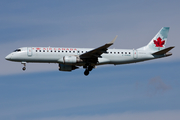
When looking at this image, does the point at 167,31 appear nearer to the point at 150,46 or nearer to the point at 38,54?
the point at 150,46

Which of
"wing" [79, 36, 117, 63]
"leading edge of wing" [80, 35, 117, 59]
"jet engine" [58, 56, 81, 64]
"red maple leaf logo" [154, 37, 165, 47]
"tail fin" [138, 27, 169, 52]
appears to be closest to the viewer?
"leading edge of wing" [80, 35, 117, 59]

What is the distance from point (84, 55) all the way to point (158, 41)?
48.7 feet

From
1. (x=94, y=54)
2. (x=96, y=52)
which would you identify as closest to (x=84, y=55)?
(x=94, y=54)

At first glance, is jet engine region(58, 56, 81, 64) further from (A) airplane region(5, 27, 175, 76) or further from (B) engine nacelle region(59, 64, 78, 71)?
(B) engine nacelle region(59, 64, 78, 71)

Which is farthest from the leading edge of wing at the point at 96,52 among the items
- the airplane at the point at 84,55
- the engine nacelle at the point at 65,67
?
the engine nacelle at the point at 65,67

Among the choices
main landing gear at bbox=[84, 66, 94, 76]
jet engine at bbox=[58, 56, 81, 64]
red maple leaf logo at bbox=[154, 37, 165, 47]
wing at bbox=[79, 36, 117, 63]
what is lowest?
main landing gear at bbox=[84, 66, 94, 76]

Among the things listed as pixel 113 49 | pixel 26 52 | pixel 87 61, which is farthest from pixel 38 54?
pixel 113 49

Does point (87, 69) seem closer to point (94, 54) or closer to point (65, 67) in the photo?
point (65, 67)

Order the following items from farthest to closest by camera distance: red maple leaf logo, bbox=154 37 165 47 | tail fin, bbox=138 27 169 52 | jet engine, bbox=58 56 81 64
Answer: red maple leaf logo, bbox=154 37 165 47, tail fin, bbox=138 27 169 52, jet engine, bbox=58 56 81 64

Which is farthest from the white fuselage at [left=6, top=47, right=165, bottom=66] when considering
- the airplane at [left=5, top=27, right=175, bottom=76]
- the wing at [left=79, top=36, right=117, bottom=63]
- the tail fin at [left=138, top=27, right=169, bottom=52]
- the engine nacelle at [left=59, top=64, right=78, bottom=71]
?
the engine nacelle at [left=59, top=64, right=78, bottom=71]

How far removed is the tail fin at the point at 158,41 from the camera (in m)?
64.8

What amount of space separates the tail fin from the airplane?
0.61ft

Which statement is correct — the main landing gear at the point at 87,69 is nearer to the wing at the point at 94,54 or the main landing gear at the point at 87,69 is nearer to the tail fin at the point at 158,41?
the wing at the point at 94,54

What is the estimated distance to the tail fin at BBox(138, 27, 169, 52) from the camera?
6483cm
